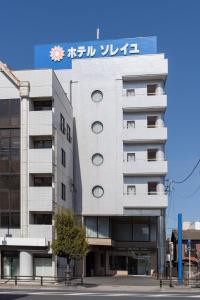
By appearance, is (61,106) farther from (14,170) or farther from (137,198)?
(137,198)

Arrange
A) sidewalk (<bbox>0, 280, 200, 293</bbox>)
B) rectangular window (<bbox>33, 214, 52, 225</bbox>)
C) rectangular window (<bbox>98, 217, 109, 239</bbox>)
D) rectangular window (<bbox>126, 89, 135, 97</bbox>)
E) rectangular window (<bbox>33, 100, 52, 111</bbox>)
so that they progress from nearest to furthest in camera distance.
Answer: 1. sidewalk (<bbox>0, 280, 200, 293</bbox>)
2. rectangular window (<bbox>33, 214, 52, 225</bbox>)
3. rectangular window (<bbox>33, 100, 52, 111</bbox>)
4. rectangular window (<bbox>98, 217, 109, 239</bbox>)
5. rectangular window (<bbox>126, 89, 135, 97</bbox>)

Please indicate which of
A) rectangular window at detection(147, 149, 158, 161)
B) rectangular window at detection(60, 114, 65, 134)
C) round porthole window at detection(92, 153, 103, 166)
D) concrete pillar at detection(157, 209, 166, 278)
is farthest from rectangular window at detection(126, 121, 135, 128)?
concrete pillar at detection(157, 209, 166, 278)

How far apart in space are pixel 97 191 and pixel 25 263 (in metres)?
14.6

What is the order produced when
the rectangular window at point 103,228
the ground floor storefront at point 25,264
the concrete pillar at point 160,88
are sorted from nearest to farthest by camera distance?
1. the ground floor storefront at point 25,264
2. the rectangular window at point 103,228
3. the concrete pillar at point 160,88

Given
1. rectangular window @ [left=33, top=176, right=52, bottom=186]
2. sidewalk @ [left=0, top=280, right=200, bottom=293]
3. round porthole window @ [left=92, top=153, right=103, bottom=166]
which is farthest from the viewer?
round porthole window @ [left=92, top=153, right=103, bottom=166]

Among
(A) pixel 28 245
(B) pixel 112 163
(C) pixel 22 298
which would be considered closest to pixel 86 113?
(B) pixel 112 163

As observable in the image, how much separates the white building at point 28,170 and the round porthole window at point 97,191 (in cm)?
897

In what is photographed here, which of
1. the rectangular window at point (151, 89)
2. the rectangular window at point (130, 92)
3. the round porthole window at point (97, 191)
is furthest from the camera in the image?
the rectangular window at point (151, 89)

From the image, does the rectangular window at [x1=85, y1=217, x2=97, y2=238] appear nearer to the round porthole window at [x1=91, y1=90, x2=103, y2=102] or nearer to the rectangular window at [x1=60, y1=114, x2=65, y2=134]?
the rectangular window at [x1=60, y1=114, x2=65, y2=134]

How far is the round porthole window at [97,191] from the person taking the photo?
190 ft

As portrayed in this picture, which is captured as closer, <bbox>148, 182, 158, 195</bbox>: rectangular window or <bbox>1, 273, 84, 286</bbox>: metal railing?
<bbox>1, 273, 84, 286</bbox>: metal railing

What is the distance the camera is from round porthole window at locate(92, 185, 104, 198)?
57.9 m

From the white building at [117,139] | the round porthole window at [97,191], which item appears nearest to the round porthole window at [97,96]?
the white building at [117,139]

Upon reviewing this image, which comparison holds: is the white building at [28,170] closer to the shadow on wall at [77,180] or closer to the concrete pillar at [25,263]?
the concrete pillar at [25,263]
